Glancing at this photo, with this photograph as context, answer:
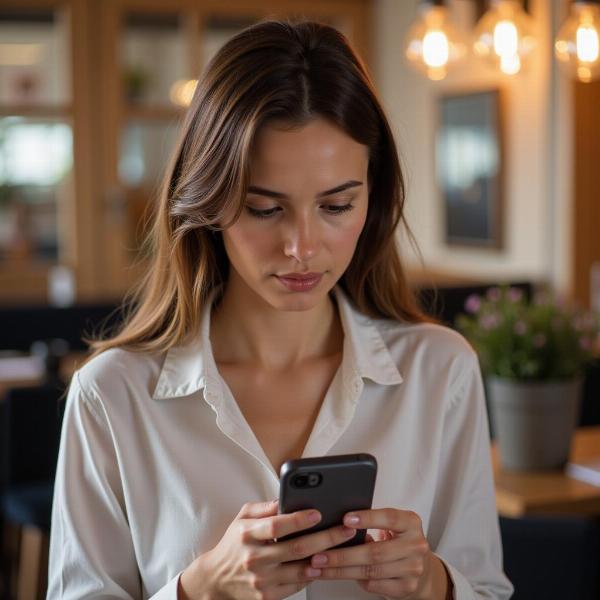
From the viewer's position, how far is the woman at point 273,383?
1.30 m

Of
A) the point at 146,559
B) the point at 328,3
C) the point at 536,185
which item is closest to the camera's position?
the point at 146,559

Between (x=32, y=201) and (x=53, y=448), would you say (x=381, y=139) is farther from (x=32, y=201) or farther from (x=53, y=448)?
(x=32, y=201)

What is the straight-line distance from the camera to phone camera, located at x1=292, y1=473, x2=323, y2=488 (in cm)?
119

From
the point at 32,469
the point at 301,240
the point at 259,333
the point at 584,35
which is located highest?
the point at 584,35

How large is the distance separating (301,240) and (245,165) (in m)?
0.11

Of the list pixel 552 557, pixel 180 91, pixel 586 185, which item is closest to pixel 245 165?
pixel 552 557

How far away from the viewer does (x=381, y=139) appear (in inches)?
56.7

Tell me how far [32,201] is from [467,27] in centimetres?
253

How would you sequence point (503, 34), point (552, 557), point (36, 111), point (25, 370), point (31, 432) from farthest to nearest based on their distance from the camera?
point (36, 111) < point (25, 370) < point (503, 34) < point (31, 432) < point (552, 557)

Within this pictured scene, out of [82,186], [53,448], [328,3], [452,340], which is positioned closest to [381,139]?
[452,340]

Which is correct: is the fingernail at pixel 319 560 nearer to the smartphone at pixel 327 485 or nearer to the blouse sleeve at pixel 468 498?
the smartphone at pixel 327 485

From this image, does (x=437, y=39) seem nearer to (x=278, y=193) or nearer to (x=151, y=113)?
(x=151, y=113)

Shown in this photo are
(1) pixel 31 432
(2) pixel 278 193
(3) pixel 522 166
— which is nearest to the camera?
(2) pixel 278 193

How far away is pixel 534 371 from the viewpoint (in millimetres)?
2518
